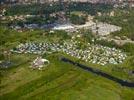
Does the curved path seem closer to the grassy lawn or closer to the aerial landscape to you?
the aerial landscape

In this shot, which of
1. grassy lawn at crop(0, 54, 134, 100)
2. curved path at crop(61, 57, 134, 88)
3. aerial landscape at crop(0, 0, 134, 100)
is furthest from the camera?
curved path at crop(61, 57, 134, 88)

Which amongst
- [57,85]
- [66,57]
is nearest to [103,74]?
[57,85]

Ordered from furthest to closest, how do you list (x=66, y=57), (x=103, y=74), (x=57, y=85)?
1. (x=66, y=57)
2. (x=103, y=74)
3. (x=57, y=85)

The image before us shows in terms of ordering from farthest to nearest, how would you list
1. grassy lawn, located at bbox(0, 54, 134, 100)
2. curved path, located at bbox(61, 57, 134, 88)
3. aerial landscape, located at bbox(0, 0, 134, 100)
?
curved path, located at bbox(61, 57, 134, 88), aerial landscape, located at bbox(0, 0, 134, 100), grassy lawn, located at bbox(0, 54, 134, 100)

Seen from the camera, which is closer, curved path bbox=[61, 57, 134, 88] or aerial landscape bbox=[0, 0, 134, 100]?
aerial landscape bbox=[0, 0, 134, 100]

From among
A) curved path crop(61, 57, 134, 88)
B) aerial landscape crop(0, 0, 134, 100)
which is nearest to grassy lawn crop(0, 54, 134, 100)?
aerial landscape crop(0, 0, 134, 100)

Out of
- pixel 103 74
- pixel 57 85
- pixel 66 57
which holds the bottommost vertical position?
pixel 103 74

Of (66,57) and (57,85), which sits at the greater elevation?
(66,57)

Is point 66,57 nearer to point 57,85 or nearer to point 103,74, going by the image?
point 103,74
